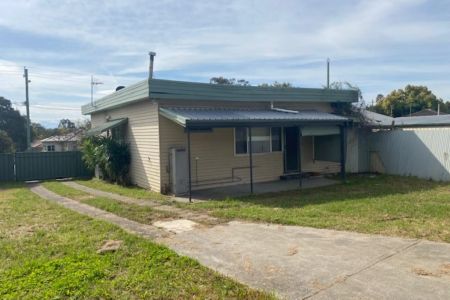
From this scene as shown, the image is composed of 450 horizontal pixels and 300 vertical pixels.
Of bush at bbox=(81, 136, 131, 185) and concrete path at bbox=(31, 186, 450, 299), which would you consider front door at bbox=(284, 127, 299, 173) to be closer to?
bush at bbox=(81, 136, 131, 185)

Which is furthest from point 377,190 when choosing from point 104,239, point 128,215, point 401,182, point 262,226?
point 104,239

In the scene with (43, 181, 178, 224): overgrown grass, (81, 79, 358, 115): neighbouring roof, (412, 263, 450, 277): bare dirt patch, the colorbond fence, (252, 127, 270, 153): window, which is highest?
(81, 79, 358, 115): neighbouring roof

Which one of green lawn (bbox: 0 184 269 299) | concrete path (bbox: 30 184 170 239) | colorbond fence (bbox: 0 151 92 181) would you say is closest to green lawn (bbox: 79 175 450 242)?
concrete path (bbox: 30 184 170 239)

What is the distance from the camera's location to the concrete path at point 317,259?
153 inches

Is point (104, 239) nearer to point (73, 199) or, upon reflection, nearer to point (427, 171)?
point (73, 199)

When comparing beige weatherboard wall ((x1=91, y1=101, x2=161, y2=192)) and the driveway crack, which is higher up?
beige weatherboard wall ((x1=91, y1=101, x2=161, y2=192))

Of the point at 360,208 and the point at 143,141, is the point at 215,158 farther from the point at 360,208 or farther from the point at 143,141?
the point at 360,208

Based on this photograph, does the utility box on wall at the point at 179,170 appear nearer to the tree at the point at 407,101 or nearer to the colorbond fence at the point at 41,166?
the colorbond fence at the point at 41,166

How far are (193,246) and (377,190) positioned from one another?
6839 mm

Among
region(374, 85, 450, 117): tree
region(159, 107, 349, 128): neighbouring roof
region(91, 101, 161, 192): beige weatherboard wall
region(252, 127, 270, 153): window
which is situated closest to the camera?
region(159, 107, 349, 128): neighbouring roof

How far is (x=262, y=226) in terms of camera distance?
6.76 metres

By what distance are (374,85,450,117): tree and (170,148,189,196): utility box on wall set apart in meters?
38.6

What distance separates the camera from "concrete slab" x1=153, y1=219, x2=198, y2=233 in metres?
6.68

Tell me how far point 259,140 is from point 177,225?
649 cm
